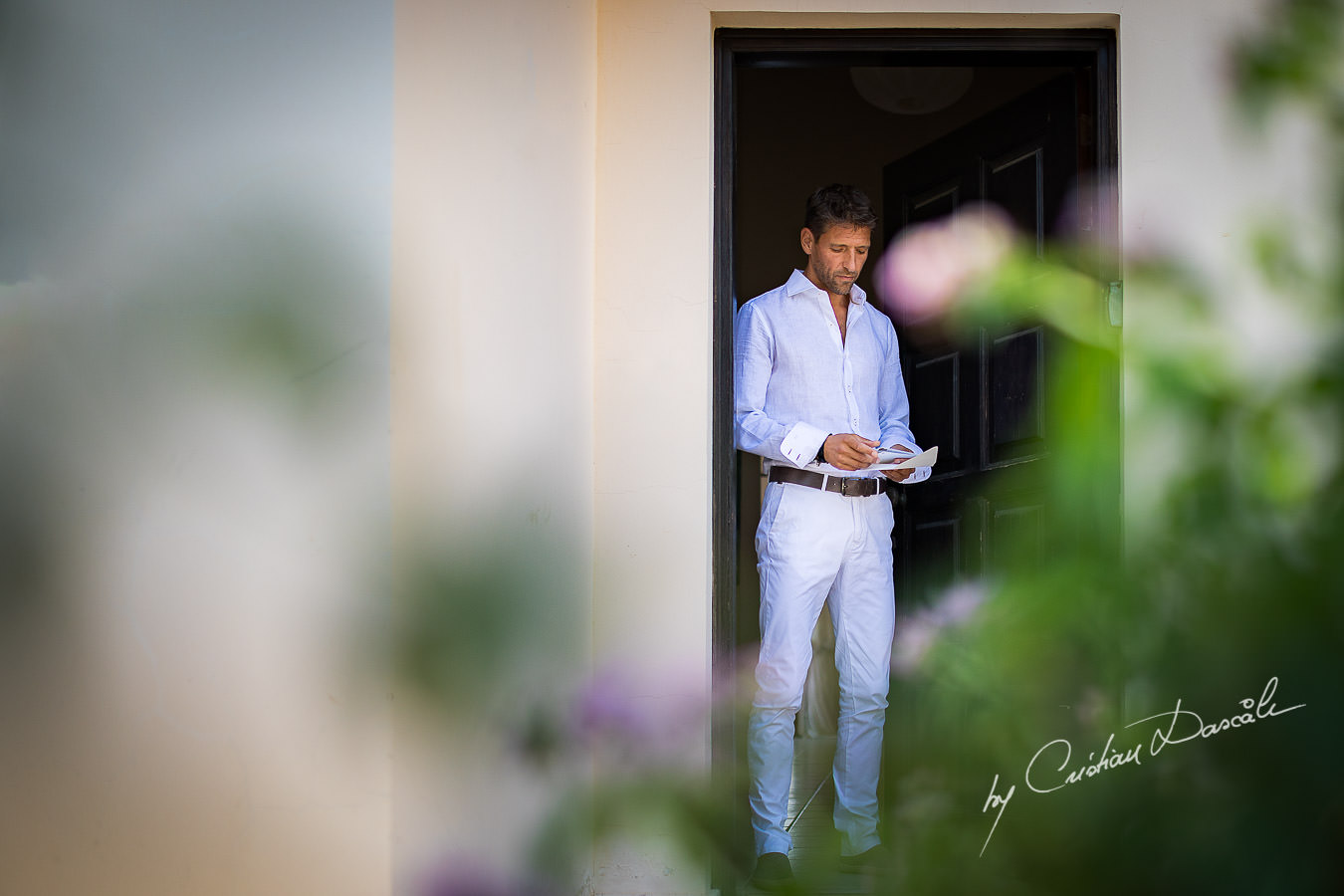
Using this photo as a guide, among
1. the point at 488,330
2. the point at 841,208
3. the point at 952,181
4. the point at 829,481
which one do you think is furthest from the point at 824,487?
the point at 488,330

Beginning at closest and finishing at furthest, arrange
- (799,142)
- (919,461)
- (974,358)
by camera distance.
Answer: (919,461) < (974,358) < (799,142)

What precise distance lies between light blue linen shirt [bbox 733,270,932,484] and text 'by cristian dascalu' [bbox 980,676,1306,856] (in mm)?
2760

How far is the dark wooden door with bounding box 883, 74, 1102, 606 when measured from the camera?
120 inches

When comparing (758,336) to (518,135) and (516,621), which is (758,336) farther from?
(516,621)

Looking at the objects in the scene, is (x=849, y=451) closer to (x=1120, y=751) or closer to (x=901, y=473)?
(x=901, y=473)

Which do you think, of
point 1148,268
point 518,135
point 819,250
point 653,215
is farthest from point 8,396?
point 819,250

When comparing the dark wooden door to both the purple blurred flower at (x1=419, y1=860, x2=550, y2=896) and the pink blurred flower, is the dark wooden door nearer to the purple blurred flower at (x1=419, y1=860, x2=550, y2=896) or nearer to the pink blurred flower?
the pink blurred flower

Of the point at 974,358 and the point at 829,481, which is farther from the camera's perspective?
the point at 974,358

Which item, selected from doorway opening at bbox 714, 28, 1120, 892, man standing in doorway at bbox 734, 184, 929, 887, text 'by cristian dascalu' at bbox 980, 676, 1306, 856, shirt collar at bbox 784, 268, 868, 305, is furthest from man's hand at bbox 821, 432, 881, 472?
text 'by cristian dascalu' at bbox 980, 676, 1306, 856

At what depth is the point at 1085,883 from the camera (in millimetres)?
294

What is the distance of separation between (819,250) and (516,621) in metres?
3.11

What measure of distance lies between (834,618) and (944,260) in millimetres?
2842

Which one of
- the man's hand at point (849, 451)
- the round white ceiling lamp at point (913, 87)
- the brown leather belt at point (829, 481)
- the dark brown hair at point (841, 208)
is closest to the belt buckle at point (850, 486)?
the brown leather belt at point (829, 481)

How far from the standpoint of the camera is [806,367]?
321 centimetres
